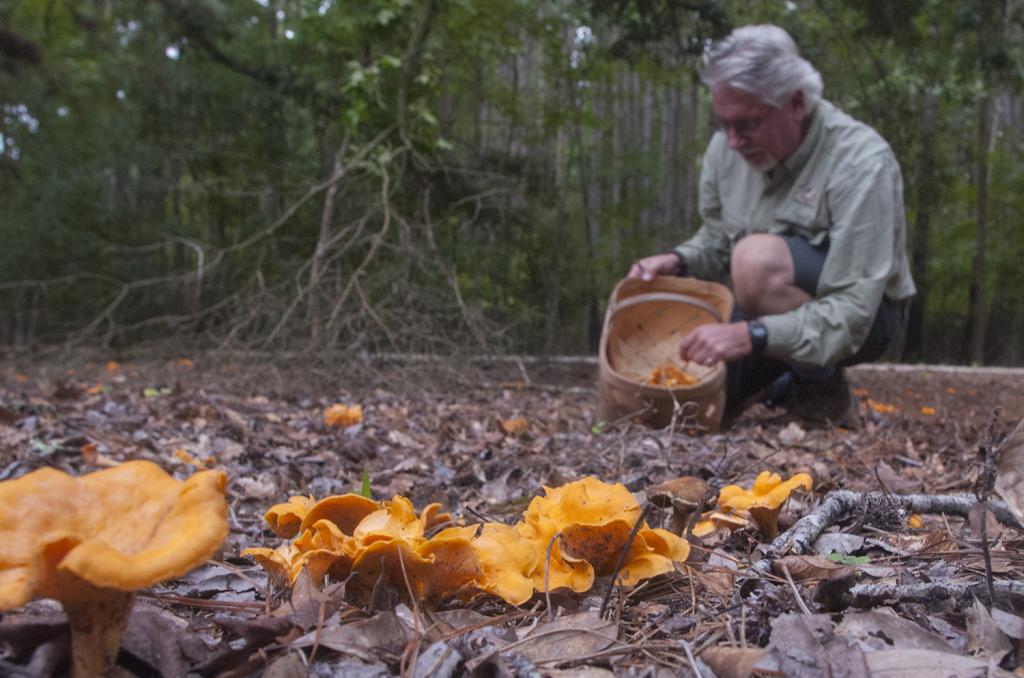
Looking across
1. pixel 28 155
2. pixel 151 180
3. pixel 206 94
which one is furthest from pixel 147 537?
pixel 28 155

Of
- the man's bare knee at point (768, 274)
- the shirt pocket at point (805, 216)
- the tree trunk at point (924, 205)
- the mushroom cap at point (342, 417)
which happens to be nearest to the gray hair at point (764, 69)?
the shirt pocket at point (805, 216)

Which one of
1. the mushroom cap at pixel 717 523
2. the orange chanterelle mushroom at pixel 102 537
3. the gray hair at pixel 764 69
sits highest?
the gray hair at pixel 764 69

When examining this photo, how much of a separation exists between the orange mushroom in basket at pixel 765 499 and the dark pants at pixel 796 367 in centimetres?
251

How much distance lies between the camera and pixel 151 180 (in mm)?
9070

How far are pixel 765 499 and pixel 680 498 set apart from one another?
17cm

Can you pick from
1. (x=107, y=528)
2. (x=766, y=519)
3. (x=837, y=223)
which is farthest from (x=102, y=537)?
(x=837, y=223)

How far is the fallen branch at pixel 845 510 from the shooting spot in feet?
4.68

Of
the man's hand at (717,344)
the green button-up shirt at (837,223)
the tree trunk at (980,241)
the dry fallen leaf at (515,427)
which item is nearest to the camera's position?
the dry fallen leaf at (515,427)

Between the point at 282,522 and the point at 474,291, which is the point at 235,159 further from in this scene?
the point at 282,522

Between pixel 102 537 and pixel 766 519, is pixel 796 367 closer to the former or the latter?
pixel 766 519

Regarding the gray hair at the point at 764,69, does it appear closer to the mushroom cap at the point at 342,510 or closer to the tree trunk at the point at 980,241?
the mushroom cap at the point at 342,510

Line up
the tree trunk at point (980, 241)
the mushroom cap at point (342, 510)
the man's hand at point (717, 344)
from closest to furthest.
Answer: the mushroom cap at point (342, 510) → the man's hand at point (717, 344) → the tree trunk at point (980, 241)

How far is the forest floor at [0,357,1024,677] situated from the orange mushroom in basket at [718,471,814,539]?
0.19ft

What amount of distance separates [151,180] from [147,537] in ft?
30.6
